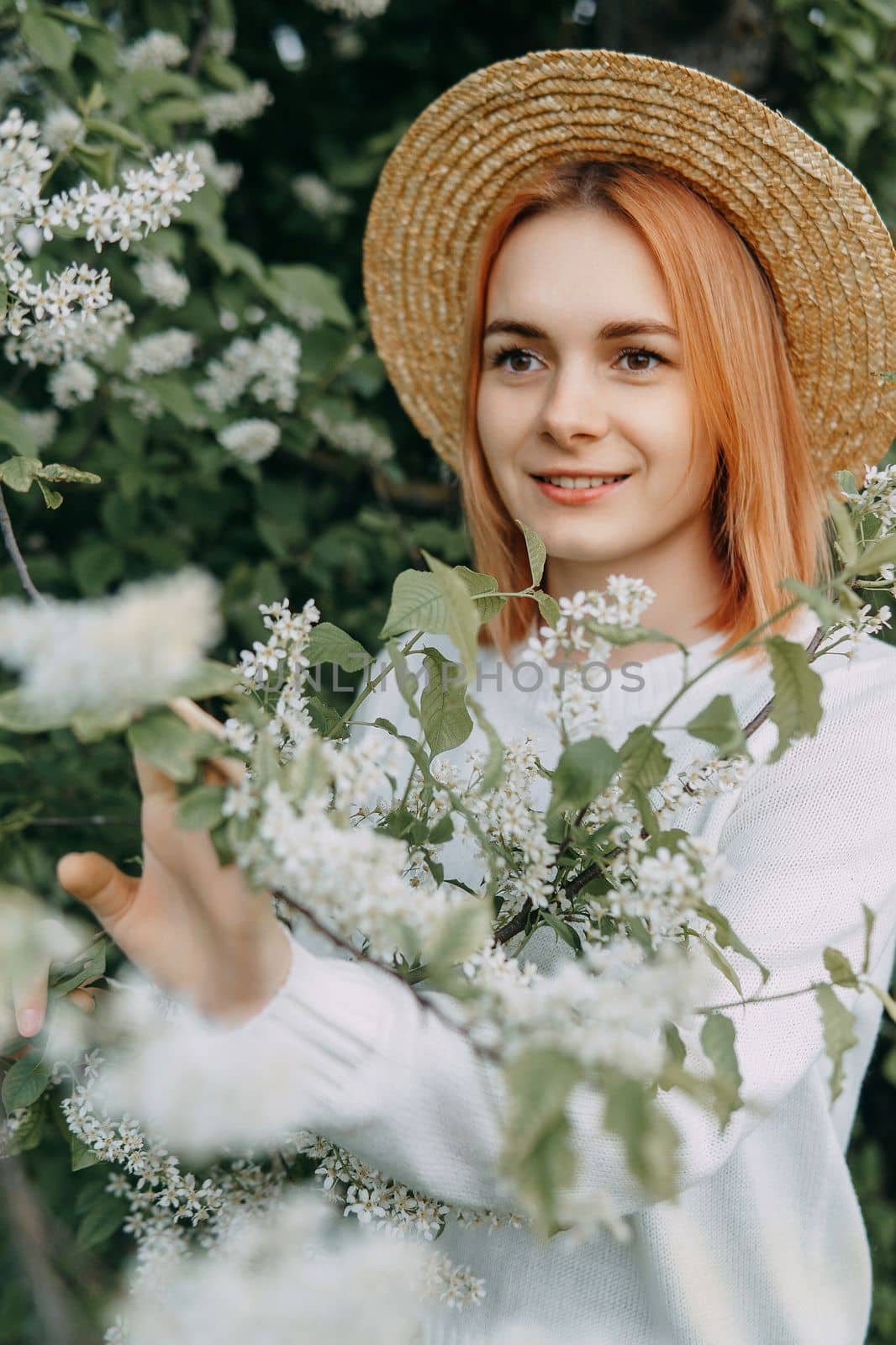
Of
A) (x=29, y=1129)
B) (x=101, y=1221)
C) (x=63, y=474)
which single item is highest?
(x=63, y=474)

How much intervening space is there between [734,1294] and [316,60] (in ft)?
6.80

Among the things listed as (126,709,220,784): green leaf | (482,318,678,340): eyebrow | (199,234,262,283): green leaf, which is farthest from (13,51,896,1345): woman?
(126,709,220,784): green leaf

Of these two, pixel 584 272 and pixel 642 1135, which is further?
pixel 584 272

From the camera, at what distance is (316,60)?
7.17 ft

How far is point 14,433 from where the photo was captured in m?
1.29

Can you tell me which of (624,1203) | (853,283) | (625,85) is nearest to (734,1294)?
(624,1203)

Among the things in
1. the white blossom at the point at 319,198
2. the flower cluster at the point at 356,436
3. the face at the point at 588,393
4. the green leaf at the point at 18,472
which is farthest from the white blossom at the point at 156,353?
the green leaf at the point at 18,472

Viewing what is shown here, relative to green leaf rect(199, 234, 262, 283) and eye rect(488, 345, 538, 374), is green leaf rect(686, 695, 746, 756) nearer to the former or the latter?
eye rect(488, 345, 538, 374)

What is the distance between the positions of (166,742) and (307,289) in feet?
4.27

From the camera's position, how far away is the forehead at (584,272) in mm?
1266

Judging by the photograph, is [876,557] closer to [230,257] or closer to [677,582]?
[677,582]

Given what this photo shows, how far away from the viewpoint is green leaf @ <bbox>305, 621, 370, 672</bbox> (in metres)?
0.89

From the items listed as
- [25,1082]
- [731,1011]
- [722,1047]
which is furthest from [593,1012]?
[25,1082]

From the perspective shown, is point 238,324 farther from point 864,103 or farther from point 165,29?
point 864,103
